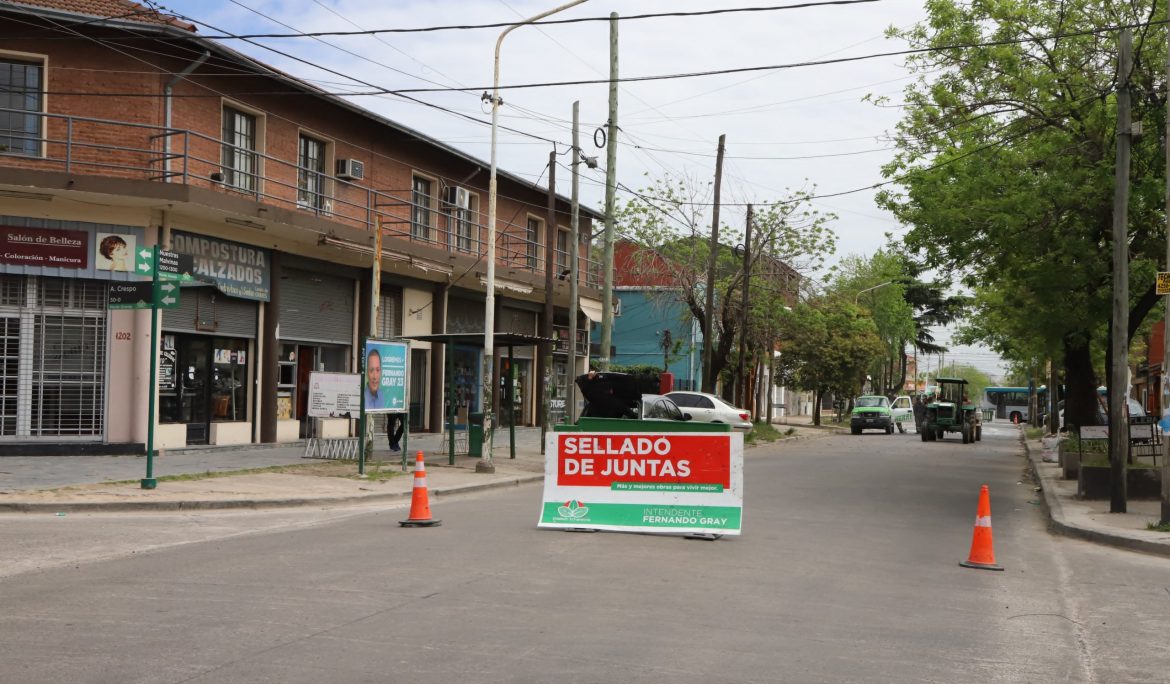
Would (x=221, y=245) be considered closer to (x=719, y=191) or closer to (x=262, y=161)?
(x=262, y=161)

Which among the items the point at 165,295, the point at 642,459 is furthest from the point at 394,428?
the point at 642,459

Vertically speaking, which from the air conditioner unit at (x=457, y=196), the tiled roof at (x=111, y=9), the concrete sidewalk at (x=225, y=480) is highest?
the tiled roof at (x=111, y=9)

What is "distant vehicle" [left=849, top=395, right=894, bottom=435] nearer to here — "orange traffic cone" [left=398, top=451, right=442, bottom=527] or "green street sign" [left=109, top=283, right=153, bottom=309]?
"green street sign" [left=109, top=283, right=153, bottom=309]

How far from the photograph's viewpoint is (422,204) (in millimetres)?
30938

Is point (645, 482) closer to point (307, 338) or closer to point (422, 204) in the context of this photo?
point (307, 338)

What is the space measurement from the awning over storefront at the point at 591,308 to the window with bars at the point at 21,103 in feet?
69.4

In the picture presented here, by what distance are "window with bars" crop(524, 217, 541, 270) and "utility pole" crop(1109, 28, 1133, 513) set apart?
22.3 metres

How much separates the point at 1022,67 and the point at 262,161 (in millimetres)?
15534

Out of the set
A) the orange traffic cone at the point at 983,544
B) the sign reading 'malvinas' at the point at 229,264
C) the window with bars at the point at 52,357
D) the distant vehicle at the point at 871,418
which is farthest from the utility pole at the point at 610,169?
the distant vehicle at the point at 871,418

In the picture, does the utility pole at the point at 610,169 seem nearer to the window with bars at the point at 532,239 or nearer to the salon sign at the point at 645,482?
the window with bars at the point at 532,239

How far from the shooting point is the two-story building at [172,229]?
1983 centimetres

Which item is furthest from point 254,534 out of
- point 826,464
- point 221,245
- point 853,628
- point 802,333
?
point 802,333

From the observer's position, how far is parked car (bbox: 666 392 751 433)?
3353cm

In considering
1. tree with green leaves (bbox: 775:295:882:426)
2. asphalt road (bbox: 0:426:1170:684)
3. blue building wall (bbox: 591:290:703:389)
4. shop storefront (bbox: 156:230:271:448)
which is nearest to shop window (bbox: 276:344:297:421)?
shop storefront (bbox: 156:230:271:448)
